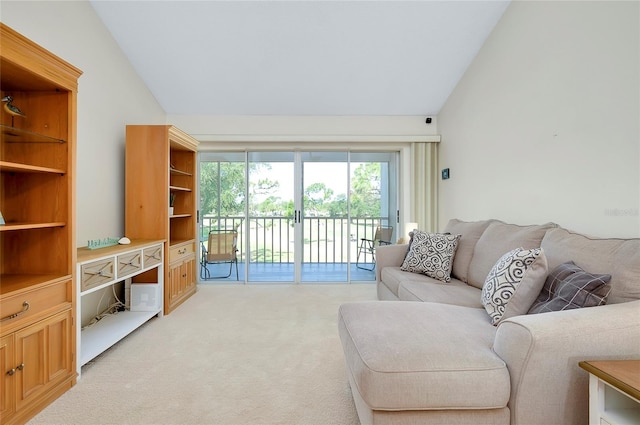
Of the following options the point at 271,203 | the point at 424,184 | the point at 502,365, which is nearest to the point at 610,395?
the point at 502,365

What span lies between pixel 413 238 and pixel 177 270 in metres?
2.51

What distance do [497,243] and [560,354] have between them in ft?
4.05

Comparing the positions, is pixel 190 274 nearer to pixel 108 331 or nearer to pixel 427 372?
pixel 108 331

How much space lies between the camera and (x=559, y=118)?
2.14 metres

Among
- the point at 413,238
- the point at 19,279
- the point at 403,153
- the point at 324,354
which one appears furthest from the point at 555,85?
the point at 19,279

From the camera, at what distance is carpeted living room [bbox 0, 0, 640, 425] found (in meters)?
1.15

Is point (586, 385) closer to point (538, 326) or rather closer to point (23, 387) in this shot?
point (538, 326)

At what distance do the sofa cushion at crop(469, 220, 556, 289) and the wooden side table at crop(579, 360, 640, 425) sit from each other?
3.33 feet

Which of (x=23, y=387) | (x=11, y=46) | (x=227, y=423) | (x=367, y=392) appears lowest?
(x=227, y=423)

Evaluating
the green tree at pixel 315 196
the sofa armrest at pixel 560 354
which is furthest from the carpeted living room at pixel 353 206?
the green tree at pixel 315 196

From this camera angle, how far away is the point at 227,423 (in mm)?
1476

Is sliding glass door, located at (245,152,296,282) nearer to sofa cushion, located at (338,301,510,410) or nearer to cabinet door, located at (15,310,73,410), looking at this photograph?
cabinet door, located at (15,310,73,410)

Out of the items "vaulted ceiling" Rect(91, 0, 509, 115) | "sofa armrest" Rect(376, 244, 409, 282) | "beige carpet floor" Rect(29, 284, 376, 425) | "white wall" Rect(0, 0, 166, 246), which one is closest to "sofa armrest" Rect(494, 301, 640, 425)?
"beige carpet floor" Rect(29, 284, 376, 425)

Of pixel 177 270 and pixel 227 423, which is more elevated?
pixel 177 270
